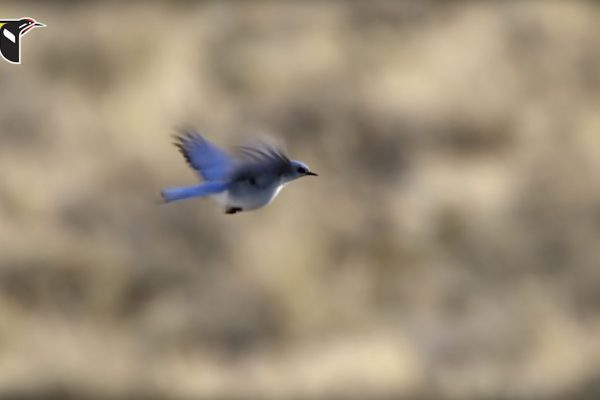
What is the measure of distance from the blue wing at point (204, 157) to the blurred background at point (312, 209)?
4947 millimetres

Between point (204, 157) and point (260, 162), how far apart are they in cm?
19

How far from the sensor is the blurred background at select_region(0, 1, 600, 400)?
7801 mm

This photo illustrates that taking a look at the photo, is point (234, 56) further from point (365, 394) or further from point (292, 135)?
point (365, 394)

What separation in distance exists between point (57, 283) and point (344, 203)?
2192 mm

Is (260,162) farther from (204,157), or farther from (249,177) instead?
(204,157)

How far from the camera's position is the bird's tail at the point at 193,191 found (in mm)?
2239

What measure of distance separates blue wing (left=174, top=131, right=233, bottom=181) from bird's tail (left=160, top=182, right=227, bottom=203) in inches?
1.0

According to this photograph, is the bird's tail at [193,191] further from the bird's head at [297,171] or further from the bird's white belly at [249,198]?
the bird's head at [297,171]

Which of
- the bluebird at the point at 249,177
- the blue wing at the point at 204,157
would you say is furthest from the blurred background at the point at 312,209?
the bluebird at the point at 249,177

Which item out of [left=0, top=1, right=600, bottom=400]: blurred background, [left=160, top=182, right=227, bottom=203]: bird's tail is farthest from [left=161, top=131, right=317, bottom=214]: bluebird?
[left=0, top=1, right=600, bottom=400]: blurred background

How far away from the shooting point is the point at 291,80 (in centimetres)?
1008

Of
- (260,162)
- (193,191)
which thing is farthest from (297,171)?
(193,191)

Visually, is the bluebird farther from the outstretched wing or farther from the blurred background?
the blurred background

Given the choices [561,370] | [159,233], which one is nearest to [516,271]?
[561,370]
